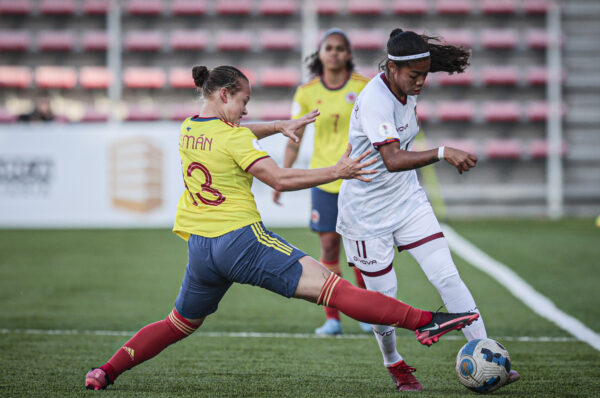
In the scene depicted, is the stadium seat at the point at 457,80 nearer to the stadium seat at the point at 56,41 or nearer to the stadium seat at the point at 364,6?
the stadium seat at the point at 364,6

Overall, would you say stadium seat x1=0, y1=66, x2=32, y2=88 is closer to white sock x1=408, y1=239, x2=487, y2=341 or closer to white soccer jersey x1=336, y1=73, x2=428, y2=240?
white soccer jersey x1=336, y1=73, x2=428, y2=240

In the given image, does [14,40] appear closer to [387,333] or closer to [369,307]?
[387,333]

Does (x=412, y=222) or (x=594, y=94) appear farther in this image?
(x=594, y=94)

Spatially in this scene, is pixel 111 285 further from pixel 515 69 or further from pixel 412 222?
pixel 515 69

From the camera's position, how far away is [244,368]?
193 inches

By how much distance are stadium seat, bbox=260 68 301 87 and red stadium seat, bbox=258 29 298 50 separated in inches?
26.9

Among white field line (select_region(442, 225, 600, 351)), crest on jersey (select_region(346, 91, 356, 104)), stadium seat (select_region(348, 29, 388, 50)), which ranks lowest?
white field line (select_region(442, 225, 600, 351))

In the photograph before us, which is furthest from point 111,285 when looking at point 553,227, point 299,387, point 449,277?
point 553,227

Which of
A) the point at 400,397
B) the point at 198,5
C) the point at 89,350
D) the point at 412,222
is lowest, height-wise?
the point at 89,350

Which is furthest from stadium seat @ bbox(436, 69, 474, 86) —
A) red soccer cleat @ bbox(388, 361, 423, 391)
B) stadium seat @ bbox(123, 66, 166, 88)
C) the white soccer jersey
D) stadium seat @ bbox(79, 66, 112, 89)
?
red soccer cleat @ bbox(388, 361, 423, 391)

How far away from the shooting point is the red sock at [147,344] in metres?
4.24

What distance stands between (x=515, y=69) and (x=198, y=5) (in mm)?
9048

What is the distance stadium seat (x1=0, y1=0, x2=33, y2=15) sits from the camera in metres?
21.9

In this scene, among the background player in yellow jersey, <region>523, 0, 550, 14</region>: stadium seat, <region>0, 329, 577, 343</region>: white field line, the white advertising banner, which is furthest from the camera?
<region>523, 0, 550, 14</region>: stadium seat
